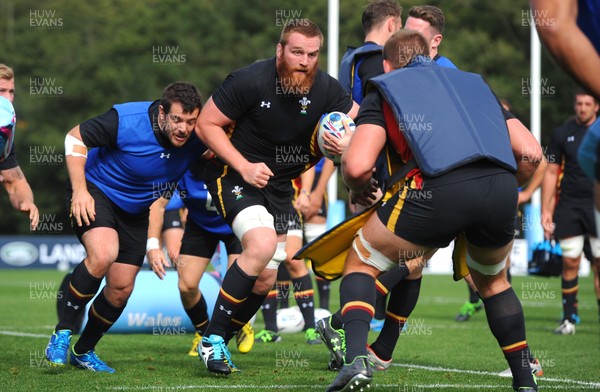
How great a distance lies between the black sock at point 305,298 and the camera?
9.84 m

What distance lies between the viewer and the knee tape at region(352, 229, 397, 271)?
5.18 meters

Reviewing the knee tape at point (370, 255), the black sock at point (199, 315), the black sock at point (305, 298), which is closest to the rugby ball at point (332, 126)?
the knee tape at point (370, 255)

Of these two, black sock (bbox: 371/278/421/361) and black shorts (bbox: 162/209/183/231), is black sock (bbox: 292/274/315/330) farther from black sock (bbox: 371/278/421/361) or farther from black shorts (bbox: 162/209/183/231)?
black sock (bbox: 371/278/421/361)

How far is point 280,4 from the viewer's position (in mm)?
51281

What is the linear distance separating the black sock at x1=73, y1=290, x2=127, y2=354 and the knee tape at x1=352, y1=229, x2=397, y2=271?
8.35ft

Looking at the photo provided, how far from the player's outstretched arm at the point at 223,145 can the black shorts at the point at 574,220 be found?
19.3ft

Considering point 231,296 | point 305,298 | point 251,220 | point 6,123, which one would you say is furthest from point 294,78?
point 305,298

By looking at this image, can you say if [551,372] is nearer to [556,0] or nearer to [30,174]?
[556,0]

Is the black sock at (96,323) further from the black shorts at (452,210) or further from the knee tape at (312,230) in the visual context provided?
the knee tape at (312,230)

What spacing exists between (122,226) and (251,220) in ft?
3.98

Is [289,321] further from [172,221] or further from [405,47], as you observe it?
[405,47]

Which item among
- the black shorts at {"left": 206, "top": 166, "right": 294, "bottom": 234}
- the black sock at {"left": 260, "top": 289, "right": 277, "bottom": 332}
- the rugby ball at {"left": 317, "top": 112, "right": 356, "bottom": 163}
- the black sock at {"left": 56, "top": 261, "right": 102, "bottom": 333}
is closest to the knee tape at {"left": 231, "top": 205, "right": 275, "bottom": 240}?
the black shorts at {"left": 206, "top": 166, "right": 294, "bottom": 234}

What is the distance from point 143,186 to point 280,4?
45261 millimetres

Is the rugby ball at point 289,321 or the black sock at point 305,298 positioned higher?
the black sock at point 305,298
